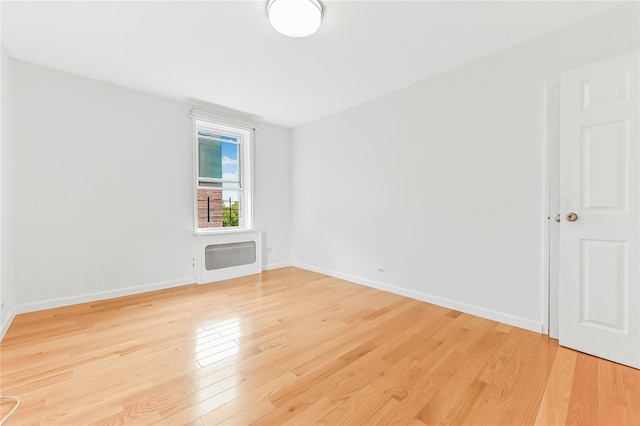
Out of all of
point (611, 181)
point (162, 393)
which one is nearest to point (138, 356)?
point (162, 393)

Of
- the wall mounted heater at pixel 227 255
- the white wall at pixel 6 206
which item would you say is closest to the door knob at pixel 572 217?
the wall mounted heater at pixel 227 255

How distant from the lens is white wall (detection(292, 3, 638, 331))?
2.35 m

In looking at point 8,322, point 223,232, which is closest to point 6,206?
point 8,322

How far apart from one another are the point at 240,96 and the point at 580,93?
348cm

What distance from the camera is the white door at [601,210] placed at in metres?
1.83

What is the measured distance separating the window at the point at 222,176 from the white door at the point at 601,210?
397 centimetres

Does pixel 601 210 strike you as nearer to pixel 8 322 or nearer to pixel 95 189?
pixel 95 189

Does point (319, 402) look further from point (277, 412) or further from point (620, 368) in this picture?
point (620, 368)

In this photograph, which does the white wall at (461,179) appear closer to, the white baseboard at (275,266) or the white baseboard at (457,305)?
the white baseboard at (457,305)

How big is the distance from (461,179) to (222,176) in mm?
3426

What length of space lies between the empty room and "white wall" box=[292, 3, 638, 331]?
20mm

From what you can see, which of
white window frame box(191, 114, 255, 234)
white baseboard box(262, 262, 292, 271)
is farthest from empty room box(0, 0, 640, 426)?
white baseboard box(262, 262, 292, 271)

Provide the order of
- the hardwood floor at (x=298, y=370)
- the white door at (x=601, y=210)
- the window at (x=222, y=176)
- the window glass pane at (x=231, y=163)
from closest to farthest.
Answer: the hardwood floor at (x=298, y=370) → the white door at (x=601, y=210) → the window at (x=222, y=176) → the window glass pane at (x=231, y=163)

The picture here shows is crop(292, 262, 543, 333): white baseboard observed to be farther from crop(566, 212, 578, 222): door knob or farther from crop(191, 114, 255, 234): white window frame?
crop(191, 114, 255, 234): white window frame
